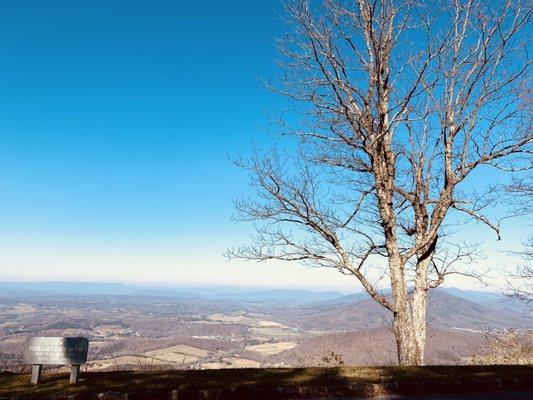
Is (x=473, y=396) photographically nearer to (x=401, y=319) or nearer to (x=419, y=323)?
(x=401, y=319)

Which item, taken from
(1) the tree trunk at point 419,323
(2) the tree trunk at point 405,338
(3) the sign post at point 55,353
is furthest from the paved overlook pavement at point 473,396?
(3) the sign post at point 55,353

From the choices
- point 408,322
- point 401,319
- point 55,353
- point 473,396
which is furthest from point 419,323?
point 55,353

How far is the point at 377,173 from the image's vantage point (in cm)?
1152

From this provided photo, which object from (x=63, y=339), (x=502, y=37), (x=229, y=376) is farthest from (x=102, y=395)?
(x=502, y=37)

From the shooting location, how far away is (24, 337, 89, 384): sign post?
7844mm

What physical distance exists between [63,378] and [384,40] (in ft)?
39.4

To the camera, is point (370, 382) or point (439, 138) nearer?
point (370, 382)

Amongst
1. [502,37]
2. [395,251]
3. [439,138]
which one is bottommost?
[395,251]

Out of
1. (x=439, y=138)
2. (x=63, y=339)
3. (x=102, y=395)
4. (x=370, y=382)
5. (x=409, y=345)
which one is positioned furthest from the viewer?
(x=439, y=138)

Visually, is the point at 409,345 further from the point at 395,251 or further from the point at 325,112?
the point at 325,112

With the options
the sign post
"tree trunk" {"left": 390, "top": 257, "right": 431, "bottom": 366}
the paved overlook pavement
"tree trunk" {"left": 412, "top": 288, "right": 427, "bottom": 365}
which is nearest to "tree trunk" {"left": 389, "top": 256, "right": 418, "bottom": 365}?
"tree trunk" {"left": 390, "top": 257, "right": 431, "bottom": 366}

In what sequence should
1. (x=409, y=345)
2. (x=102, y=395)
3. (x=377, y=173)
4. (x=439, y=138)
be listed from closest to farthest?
(x=102, y=395), (x=409, y=345), (x=377, y=173), (x=439, y=138)

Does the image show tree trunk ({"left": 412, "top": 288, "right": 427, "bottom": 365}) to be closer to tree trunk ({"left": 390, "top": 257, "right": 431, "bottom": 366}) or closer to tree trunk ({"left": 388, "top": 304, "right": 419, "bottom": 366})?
tree trunk ({"left": 390, "top": 257, "right": 431, "bottom": 366})

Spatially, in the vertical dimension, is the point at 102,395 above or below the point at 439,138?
below
